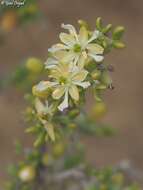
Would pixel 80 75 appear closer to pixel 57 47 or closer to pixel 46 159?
pixel 57 47

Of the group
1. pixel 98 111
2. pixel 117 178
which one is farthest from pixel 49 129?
pixel 98 111

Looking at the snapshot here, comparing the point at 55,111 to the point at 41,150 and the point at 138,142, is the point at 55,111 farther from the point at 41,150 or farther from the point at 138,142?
the point at 138,142

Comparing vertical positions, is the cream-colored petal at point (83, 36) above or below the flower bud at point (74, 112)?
above

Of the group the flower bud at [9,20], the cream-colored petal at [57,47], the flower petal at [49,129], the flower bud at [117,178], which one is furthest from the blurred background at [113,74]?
the cream-colored petal at [57,47]

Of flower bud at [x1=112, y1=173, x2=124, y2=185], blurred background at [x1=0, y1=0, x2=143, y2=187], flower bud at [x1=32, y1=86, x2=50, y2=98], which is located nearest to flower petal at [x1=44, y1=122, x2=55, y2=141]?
flower bud at [x1=32, y1=86, x2=50, y2=98]

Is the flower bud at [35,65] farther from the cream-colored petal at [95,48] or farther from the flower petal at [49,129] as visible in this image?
the cream-colored petal at [95,48]

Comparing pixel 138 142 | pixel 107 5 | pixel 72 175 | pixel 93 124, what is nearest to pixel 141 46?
pixel 107 5
